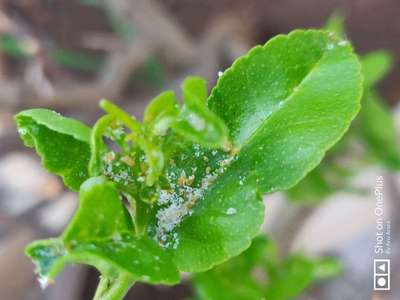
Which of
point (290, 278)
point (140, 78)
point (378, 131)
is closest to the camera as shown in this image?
point (290, 278)

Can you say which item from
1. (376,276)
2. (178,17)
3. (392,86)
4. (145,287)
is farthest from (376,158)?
(178,17)

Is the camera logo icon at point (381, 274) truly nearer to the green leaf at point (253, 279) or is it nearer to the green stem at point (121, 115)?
the green leaf at point (253, 279)

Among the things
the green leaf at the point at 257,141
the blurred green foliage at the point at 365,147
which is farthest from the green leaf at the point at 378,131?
the green leaf at the point at 257,141

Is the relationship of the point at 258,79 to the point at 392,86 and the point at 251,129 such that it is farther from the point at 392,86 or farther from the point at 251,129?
the point at 392,86

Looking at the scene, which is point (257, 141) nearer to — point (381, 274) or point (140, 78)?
point (381, 274)

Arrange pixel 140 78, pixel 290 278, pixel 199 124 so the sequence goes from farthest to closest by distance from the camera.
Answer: pixel 140 78
pixel 290 278
pixel 199 124

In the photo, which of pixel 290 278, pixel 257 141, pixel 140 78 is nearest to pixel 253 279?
pixel 290 278
